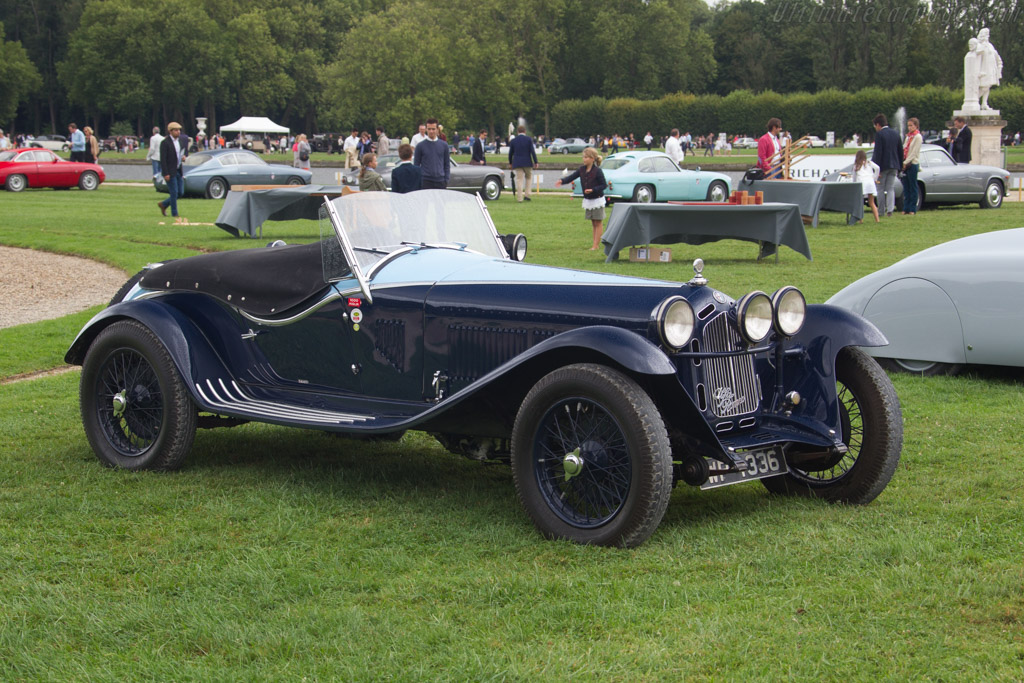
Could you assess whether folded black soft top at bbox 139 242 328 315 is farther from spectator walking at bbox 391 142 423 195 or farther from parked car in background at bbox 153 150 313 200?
parked car in background at bbox 153 150 313 200

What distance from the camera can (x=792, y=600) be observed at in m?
4.00

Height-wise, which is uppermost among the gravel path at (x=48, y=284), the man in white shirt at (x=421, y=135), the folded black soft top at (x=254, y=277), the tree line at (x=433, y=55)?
the tree line at (x=433, y=55)

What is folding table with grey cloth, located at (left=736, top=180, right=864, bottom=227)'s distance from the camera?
19453mm

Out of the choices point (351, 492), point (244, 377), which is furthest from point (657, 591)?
point (244, 377)

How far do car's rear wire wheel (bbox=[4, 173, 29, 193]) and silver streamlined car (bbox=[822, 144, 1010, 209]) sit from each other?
79.8ft

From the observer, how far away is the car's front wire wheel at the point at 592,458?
4477mm

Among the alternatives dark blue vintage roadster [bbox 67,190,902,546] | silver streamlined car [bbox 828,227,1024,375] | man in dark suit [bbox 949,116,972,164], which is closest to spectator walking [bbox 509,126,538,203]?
man in dark suit [bbox 949,116,972,164]

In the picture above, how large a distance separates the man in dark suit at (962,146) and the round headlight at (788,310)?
23.4 meters

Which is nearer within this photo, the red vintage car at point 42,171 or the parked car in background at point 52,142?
the red vintage car at point 42,171

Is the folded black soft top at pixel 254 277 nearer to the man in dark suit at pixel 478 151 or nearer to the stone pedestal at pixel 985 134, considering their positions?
the man in dark suit at pixel 478 151

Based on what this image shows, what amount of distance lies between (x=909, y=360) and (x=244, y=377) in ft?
16.5

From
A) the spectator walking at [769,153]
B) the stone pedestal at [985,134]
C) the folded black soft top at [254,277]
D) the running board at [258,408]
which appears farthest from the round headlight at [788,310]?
the stone pedestal at [985,134]

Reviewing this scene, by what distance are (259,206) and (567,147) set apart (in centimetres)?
6159

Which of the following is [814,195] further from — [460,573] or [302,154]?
[302,154]
